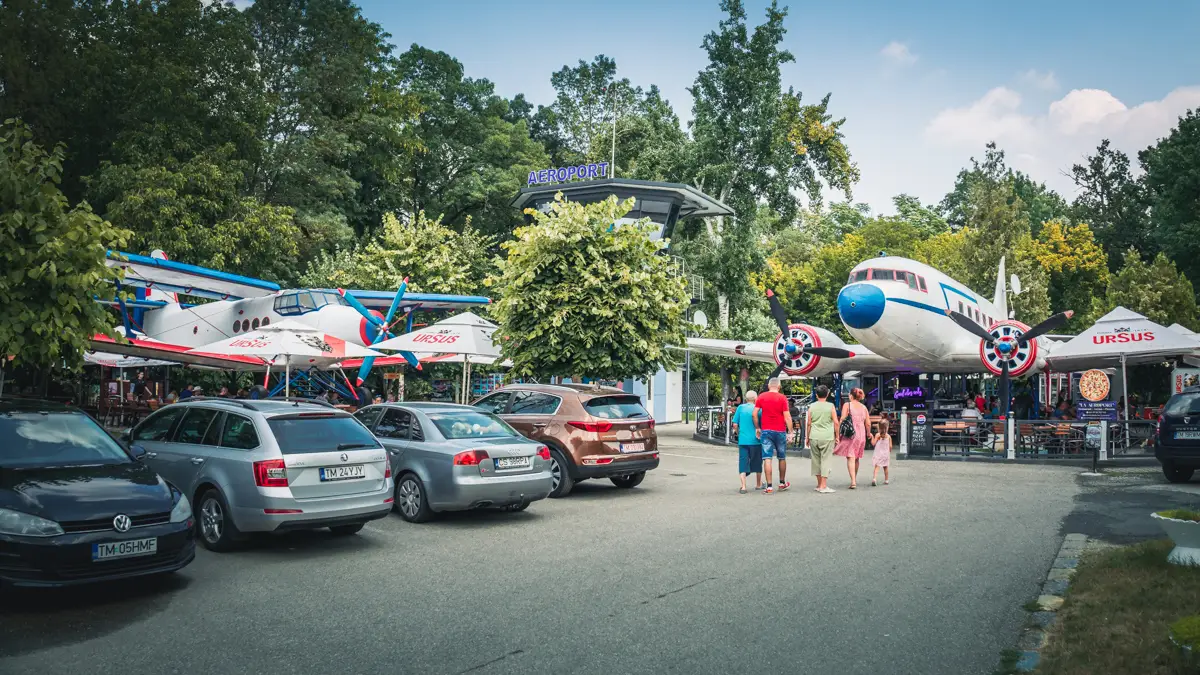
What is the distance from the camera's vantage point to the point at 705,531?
10.7 metres

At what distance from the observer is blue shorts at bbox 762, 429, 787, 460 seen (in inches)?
569

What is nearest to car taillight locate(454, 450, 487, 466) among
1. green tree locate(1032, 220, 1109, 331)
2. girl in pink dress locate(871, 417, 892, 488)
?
girl in pink dress locate(871, 417, 892, 488)

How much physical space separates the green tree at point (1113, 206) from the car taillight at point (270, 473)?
6023 centimetres

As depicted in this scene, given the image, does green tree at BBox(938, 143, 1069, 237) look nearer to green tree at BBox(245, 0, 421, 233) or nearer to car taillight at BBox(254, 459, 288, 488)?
green tree at BBox(245, 0, 421, 233)

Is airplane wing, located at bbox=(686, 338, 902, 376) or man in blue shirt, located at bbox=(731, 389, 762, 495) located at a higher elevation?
airplane wing, located at bbox=(686, 338, 902, 376)

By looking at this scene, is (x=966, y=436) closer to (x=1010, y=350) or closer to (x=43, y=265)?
(x=1010, y=350)

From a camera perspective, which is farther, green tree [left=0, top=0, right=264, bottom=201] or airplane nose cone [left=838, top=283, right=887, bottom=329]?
green tree [left=0, top=0, right=264, bottom=201]

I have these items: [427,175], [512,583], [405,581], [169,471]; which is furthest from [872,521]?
[427,175]

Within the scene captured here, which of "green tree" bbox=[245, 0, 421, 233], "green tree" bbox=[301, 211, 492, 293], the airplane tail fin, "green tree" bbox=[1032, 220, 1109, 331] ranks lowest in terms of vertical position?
the airplane tail fin

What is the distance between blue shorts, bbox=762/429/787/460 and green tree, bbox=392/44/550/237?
34300 millimetres

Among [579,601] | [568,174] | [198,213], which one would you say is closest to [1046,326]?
[579,601]

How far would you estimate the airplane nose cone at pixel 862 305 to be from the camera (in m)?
24.0

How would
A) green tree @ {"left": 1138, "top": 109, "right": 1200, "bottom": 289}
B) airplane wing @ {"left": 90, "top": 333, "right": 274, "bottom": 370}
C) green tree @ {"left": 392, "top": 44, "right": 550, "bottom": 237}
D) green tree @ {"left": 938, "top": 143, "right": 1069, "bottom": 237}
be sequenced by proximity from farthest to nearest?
green tree @ {"left": 938, "top": 143, "right": 1069, "bottom": 237}
green tree @ {"left": 392, "top": 44, "right": 550, "bottom": 237}
green tree @ {"left": 1138, "top": 109, "right": 1200, "bottom": 289}
airplane wing @ {"left": 90, "top": 333, "right": 274, "bottom": 370}

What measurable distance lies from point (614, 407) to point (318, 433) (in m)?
5.75
